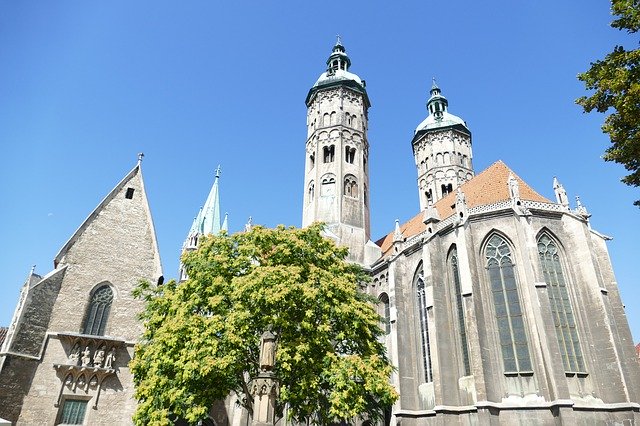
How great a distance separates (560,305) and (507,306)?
2.53m

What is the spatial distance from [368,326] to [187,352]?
6735 millimetres

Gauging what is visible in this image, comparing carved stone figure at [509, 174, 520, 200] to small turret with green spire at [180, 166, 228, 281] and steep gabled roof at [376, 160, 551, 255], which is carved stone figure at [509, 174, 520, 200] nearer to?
steep gabled roof at [376, 160, 551, 255]

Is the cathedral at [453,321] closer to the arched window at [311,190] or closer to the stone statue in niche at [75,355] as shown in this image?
the stone statue in niche at [75,355]

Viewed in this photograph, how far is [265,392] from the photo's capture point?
1069 centimetres

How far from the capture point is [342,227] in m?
31.4

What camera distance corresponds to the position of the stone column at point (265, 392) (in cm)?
1035

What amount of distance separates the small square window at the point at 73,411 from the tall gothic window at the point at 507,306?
19.6m

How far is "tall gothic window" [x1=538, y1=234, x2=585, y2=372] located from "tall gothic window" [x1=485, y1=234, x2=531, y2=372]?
5.27 ft

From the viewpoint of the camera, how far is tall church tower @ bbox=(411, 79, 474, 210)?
4184 cm

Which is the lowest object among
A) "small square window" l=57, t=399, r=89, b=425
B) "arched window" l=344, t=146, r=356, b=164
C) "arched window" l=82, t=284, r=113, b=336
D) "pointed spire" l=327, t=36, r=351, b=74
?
"small square window" l=57, t=399, r=89, b=425

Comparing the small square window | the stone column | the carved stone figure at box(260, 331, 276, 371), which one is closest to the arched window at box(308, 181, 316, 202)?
the small square window

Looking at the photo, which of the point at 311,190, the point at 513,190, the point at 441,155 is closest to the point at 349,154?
the point at 311,190

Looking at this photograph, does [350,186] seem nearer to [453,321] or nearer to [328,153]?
[328,153]

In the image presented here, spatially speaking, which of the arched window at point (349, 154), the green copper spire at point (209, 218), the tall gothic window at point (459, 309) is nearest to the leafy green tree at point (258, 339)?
the tall gothic window at point (459, 309)
